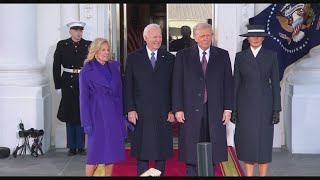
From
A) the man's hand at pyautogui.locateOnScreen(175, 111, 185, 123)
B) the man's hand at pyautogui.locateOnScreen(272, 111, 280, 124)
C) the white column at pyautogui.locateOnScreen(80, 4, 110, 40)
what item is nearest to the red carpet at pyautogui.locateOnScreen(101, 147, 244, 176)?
the man's hand at pyautogui.locateOnScreen(272, 111, 280, 124)

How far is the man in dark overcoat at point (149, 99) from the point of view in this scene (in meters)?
5.09

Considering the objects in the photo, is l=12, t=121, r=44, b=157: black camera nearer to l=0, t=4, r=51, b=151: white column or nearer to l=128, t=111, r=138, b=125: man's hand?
l=0, t=4, r=51, b=151: white column

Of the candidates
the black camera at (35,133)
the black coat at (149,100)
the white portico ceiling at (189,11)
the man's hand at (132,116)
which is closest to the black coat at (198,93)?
the black coat at (149,100)

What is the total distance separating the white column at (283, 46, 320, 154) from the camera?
724 centimetres

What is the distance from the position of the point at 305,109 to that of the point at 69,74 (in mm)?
3227

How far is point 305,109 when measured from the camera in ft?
23.8

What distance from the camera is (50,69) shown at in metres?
7.79

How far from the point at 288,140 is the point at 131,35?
302cm

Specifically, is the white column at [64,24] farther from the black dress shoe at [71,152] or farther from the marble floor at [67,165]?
the black dress shoe at [71,152]

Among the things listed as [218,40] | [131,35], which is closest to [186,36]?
[218,40]

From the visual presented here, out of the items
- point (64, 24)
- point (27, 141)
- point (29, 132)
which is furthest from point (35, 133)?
point (64, 24)

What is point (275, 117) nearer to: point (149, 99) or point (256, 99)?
A: point (256, 99)

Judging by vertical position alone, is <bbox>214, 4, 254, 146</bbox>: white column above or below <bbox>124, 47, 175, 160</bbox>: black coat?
above

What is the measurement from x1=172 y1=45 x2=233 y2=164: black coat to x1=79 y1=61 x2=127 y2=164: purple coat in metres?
0.56
